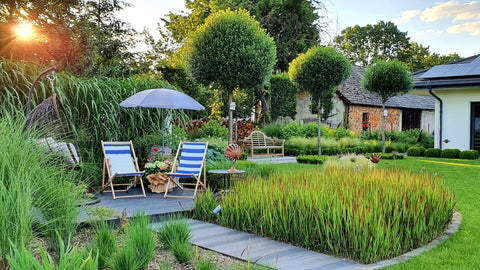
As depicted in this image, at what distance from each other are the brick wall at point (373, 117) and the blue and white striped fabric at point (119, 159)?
60.6 ft

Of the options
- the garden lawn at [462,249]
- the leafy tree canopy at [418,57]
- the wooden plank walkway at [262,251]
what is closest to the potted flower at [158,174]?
the wooden plank walkway at [262,251]

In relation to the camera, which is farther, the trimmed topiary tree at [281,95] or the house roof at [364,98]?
the house roof at [364,98]

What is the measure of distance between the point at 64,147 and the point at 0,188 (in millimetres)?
2760

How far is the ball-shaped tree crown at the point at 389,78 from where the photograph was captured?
15.7 meters

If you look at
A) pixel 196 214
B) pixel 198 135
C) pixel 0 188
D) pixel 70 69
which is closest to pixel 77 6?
pixel 70 69

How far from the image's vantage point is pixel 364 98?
2484 centimetres

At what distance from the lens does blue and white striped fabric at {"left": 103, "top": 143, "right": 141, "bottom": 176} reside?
6723 mm

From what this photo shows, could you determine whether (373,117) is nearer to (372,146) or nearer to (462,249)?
(372,146)

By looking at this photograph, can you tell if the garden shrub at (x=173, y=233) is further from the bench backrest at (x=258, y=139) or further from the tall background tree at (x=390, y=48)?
the tall background tree at (x=390, y=48)

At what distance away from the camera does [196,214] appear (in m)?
5.28

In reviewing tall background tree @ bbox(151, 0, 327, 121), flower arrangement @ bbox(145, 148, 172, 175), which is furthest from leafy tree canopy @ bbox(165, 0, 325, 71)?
flower arrangement @ bbox(145, 148, 172, 175)

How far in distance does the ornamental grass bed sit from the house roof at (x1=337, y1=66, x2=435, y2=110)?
18226 mm

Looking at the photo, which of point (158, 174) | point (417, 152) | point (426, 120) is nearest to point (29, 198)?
point (158, 174)

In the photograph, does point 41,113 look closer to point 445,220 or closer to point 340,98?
point 445,220
